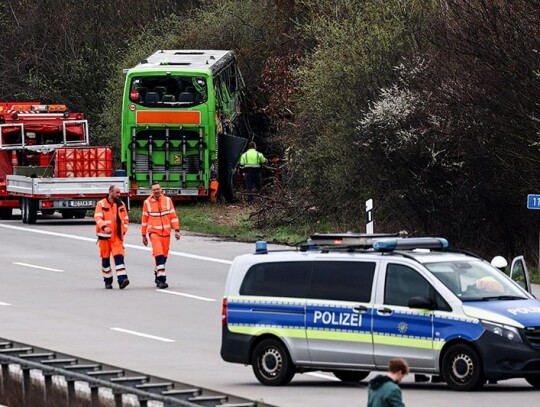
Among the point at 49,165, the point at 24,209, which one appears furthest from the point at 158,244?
the point at 49,165

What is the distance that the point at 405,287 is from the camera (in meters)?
16.8

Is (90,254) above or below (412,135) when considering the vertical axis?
below

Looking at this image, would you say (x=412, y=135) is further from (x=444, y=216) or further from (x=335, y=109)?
(x=335, y=109)

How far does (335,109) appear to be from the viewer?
3675 cm

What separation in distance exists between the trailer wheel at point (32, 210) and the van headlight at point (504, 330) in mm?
25494

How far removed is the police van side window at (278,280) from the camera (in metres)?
17.4

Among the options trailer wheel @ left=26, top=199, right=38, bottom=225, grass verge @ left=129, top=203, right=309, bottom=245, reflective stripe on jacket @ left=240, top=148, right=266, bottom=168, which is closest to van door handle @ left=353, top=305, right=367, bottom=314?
grass verge @ left=129, top=203, right=309, bottom=245

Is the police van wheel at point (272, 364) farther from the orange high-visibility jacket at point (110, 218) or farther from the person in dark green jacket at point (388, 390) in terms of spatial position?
the orange high-visibility jacket at point (110, 218)

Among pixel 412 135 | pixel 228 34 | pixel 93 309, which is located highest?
pixel 228 34

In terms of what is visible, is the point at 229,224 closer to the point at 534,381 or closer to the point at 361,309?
the point at 361,309

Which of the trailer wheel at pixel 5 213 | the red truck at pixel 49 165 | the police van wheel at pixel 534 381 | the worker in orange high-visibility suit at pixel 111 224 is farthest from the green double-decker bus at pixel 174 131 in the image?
the police van wheel at pixel 534 381

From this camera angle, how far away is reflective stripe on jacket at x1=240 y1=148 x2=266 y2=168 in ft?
148

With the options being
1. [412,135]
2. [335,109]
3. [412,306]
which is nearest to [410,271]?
[412,306]

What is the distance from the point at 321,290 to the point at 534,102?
12917 mm
